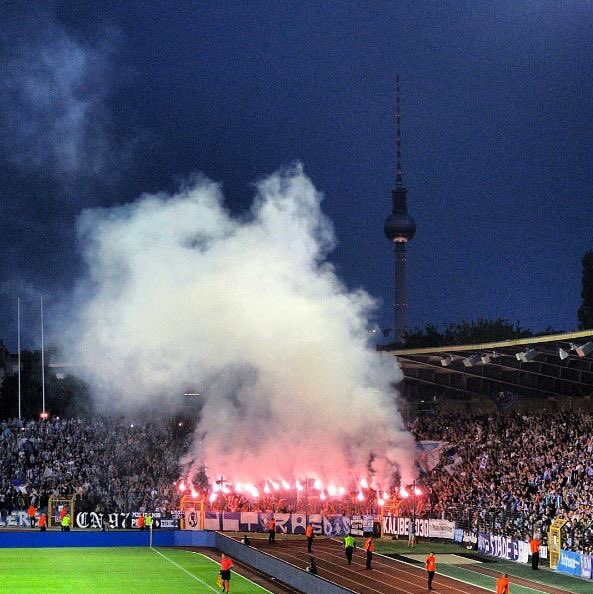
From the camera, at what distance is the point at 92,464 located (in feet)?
208

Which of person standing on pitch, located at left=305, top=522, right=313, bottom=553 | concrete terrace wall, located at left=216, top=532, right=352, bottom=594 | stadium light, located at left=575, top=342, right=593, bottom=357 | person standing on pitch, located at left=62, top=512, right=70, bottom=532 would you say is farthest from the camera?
person standing on pitch, located at left=62, top=512, right=70, bottom=532

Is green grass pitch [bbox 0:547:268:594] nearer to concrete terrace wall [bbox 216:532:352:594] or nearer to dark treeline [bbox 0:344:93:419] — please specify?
concrete terrace wall [bbox 216:532:352:594]

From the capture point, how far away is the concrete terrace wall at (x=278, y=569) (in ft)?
114

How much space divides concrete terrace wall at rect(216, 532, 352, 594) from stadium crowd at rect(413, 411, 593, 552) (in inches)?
367

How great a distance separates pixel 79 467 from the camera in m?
63.2

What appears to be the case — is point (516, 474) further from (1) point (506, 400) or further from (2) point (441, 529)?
(1) point (506, 400)

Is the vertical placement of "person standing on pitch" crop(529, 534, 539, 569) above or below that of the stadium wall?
above

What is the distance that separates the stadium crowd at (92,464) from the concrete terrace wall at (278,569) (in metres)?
8.70

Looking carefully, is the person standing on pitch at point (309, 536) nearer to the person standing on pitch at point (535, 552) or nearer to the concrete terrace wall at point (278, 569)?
the concrete terrace wall at point (278, 569)

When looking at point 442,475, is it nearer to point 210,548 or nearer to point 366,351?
point 366,351

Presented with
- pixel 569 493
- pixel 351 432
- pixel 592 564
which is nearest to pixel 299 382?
pixel 351 432

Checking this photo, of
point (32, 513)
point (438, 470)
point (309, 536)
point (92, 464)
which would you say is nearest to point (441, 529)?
point (438, 470)

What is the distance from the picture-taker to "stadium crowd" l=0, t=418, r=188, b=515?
59844 mm

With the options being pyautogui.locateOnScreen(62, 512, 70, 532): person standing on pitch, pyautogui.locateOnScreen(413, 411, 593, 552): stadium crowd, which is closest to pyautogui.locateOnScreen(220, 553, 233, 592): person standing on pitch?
pyautogui.locateOnScreen(413, 411, 593, 552): stadium crowd
